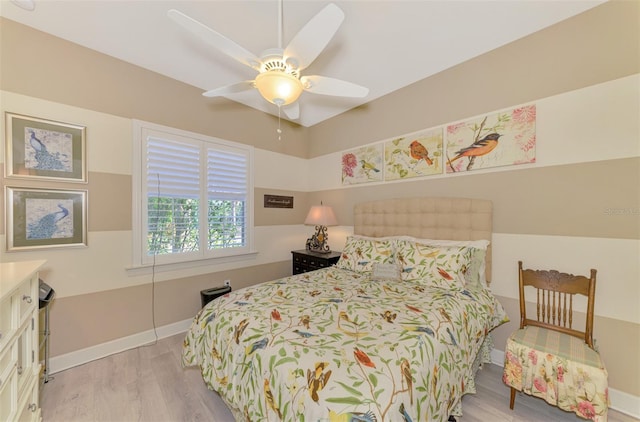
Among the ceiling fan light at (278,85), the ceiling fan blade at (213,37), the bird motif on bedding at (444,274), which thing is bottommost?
the bird motif on bedding at (444,274)

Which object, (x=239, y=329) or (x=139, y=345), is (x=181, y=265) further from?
(x=239, y=329)

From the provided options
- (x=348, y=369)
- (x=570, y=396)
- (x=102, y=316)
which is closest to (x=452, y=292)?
(x=570, y=396)

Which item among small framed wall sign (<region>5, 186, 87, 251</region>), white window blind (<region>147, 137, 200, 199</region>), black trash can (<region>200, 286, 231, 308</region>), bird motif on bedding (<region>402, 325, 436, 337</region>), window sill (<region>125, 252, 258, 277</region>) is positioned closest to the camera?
bird motif on bedding (<region>402, 325, 436, 337</region>)

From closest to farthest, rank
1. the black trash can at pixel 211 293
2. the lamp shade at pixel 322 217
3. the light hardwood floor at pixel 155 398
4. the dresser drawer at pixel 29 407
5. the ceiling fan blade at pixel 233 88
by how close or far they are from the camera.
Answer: the dresser drawer at pixel 29 407 → the light hardwood floor at pixel 155 398 → the ceiling fan blade at pixel 233 88 → the black trash can at pixel 211 293 → the lamp shade at pixel 322 217

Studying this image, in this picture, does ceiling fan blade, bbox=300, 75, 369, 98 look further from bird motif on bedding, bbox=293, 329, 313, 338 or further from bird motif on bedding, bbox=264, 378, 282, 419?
bird motif on bedding, bbox=264, 378, 282, 419

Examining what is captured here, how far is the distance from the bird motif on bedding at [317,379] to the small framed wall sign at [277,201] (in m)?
2.82

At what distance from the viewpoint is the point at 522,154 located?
7.13 ft

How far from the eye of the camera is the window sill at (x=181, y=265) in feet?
8.32

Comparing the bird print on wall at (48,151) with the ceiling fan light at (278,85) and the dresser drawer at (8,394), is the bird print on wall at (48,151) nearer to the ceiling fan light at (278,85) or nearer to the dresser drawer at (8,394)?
the dresser drawer at (8,394)

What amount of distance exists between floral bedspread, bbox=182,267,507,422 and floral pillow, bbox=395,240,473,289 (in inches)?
4.4

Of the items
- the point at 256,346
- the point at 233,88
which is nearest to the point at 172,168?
the point at 233,88

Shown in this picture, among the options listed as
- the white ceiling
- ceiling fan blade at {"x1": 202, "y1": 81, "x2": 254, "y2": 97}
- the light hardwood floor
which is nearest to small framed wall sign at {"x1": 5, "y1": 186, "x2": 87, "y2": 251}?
the light hardwood floor

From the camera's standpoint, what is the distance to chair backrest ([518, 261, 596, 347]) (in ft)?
5.75

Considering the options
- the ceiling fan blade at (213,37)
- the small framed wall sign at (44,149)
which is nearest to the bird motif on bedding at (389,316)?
the ceiling fan blade at (213,37)
